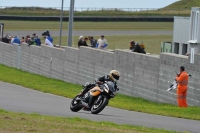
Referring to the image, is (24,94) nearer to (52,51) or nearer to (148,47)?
(52,51)

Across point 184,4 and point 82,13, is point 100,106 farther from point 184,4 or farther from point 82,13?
point 184,4

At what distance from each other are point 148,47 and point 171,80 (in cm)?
3055

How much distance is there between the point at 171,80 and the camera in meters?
25.3

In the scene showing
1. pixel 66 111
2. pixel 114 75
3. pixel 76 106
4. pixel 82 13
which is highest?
pixel 82 13

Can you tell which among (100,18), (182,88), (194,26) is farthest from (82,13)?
(182,88)

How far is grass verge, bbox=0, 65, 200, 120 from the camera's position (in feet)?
67.8

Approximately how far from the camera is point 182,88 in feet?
75.2

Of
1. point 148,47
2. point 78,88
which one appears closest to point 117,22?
Result: point 148,47

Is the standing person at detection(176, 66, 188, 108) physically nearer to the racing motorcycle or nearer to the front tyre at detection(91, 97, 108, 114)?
the racing motorcycle

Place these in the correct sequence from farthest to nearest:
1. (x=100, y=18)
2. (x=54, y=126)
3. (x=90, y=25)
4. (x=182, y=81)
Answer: (x=100, y=18) < (x=90, y=25) < (x=182, y=81) < (x=54, y=126)

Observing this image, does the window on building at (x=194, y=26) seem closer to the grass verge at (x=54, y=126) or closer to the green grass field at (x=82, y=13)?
the grass verge at (x=54, y=126)

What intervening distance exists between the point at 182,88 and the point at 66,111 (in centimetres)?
513

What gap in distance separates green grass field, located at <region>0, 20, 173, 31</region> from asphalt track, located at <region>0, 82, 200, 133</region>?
165 feet

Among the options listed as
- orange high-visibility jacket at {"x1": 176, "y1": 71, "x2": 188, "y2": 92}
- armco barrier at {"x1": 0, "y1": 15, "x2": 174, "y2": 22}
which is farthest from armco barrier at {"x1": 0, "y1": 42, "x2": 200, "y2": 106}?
armco barrier at {"x1": 0, "y1": 15, "x2": 174, "y2": 22}
